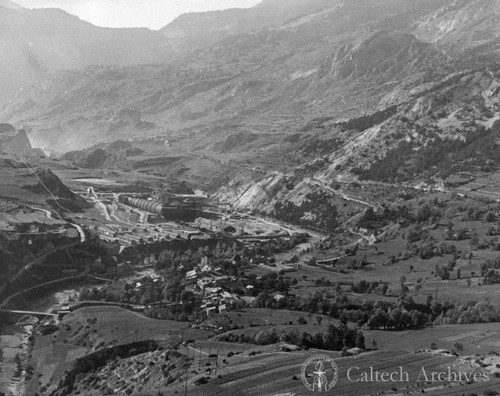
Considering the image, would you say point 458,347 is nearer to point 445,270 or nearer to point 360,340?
point 360,340

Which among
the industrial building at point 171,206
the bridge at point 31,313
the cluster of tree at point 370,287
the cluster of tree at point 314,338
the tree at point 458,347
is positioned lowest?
the cluster of tree at point 370,287

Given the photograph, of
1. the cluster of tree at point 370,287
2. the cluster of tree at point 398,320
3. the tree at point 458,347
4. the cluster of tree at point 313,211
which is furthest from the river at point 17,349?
the cluster of tree at point 313,211

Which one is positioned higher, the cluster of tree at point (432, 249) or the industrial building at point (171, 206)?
the industrial building at point (171, 206)

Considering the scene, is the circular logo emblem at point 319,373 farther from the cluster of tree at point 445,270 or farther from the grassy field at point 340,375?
the cluster of tree at point 445,270

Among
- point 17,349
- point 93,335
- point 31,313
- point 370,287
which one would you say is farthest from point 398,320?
point 31,313

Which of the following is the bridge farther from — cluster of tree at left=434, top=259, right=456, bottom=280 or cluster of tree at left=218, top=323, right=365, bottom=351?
cluster of tree at left=434, top=259, right=456, bottom=280

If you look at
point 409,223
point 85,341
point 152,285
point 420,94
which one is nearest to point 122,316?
point 85,341

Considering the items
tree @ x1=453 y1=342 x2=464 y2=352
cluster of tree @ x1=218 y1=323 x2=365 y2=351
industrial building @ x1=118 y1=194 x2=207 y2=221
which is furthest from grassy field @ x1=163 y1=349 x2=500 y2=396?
industrial building @ x1=118 y1=194 x2=207 y2=221
